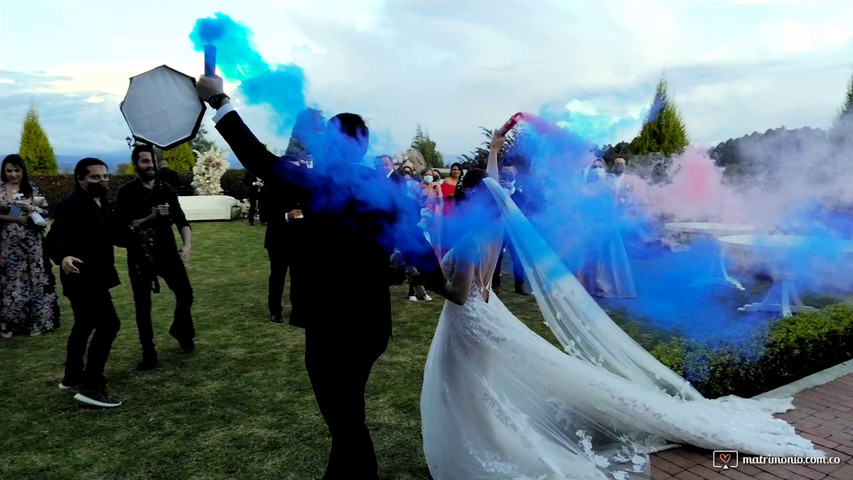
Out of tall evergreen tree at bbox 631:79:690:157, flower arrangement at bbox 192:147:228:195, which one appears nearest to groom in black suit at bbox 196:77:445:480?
tall evergreen tree at bbox 631:79:690:157

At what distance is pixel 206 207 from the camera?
20.2m

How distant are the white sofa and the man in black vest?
52.3ft

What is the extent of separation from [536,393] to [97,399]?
3548 mm

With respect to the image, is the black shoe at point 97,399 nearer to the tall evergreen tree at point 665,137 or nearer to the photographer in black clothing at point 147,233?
the photographer in black clothing at point 147,233

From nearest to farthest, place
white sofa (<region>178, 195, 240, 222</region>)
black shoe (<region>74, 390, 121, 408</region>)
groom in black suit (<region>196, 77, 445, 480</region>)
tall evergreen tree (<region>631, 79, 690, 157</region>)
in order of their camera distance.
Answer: groom in black suit (<region>196, 77, 445, 480</region>), black shoe (<region>74, 390, 121, 408</region>), tall evergreen tree (<region>631, 79, 690, 157</region>), white sofa (<region>178, 195, 240, 222</region>)

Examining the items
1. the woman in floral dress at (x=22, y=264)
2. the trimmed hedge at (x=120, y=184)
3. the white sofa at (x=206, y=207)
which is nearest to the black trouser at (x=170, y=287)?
the woman in floral dress at (x=22, y=264)

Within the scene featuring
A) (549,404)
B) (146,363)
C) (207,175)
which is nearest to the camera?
(549,404)

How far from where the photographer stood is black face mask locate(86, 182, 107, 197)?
489cm

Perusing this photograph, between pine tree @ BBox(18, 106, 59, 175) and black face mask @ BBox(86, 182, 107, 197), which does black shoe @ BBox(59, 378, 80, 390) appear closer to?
black face mask @ BBox(86, 182, 107, 197)

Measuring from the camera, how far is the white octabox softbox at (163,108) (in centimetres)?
300

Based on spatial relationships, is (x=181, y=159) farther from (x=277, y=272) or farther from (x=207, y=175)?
(x=277, y=272)

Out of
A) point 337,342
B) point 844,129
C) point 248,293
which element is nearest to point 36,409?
point 337,342

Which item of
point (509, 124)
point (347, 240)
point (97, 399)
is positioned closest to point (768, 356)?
point (509, 124)

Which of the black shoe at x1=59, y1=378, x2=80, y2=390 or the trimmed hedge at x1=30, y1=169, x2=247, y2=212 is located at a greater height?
the trimmed hedge at x1=30, y1=169, x2=247, y2=212
